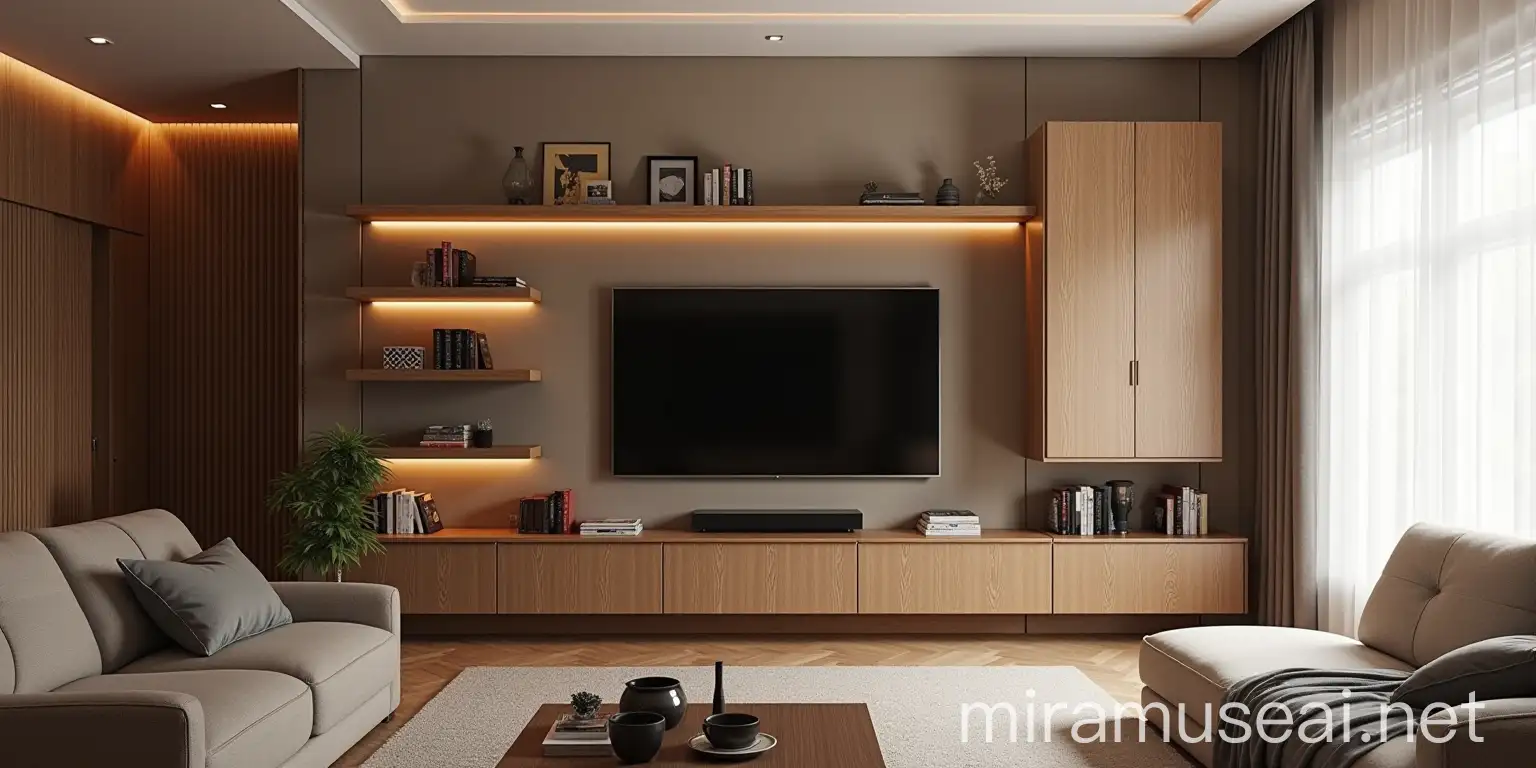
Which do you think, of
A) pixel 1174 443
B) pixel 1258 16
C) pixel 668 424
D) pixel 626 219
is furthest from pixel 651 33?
pixel 1174 443

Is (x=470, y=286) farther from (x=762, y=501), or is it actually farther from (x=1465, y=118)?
(x=1465, y=118)

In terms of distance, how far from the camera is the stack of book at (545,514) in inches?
208

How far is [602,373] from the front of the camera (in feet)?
18.0

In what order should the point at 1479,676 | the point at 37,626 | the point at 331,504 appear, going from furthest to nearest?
the point at 331,504 → the point at 37,626 → the point at 1479,676

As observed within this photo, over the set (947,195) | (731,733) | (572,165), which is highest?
(572,165)

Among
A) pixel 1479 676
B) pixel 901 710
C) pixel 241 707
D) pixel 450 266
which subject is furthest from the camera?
pixel 450 266

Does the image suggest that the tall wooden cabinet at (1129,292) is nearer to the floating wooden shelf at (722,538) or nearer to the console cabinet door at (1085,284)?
the console cabinet door at (1085,284)

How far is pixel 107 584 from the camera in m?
3.30

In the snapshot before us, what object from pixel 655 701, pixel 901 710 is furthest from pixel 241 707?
pixel 901 710

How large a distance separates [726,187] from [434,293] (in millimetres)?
1431

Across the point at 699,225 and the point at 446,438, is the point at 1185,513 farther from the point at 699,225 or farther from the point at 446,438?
the point at 446,438

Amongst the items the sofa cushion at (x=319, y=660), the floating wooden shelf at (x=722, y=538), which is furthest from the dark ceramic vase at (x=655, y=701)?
the floating wooden shelf at (x=722, y=538)

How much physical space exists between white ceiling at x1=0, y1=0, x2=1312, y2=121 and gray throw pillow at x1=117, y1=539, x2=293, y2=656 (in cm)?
230

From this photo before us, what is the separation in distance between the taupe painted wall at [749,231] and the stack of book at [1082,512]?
21 cm
